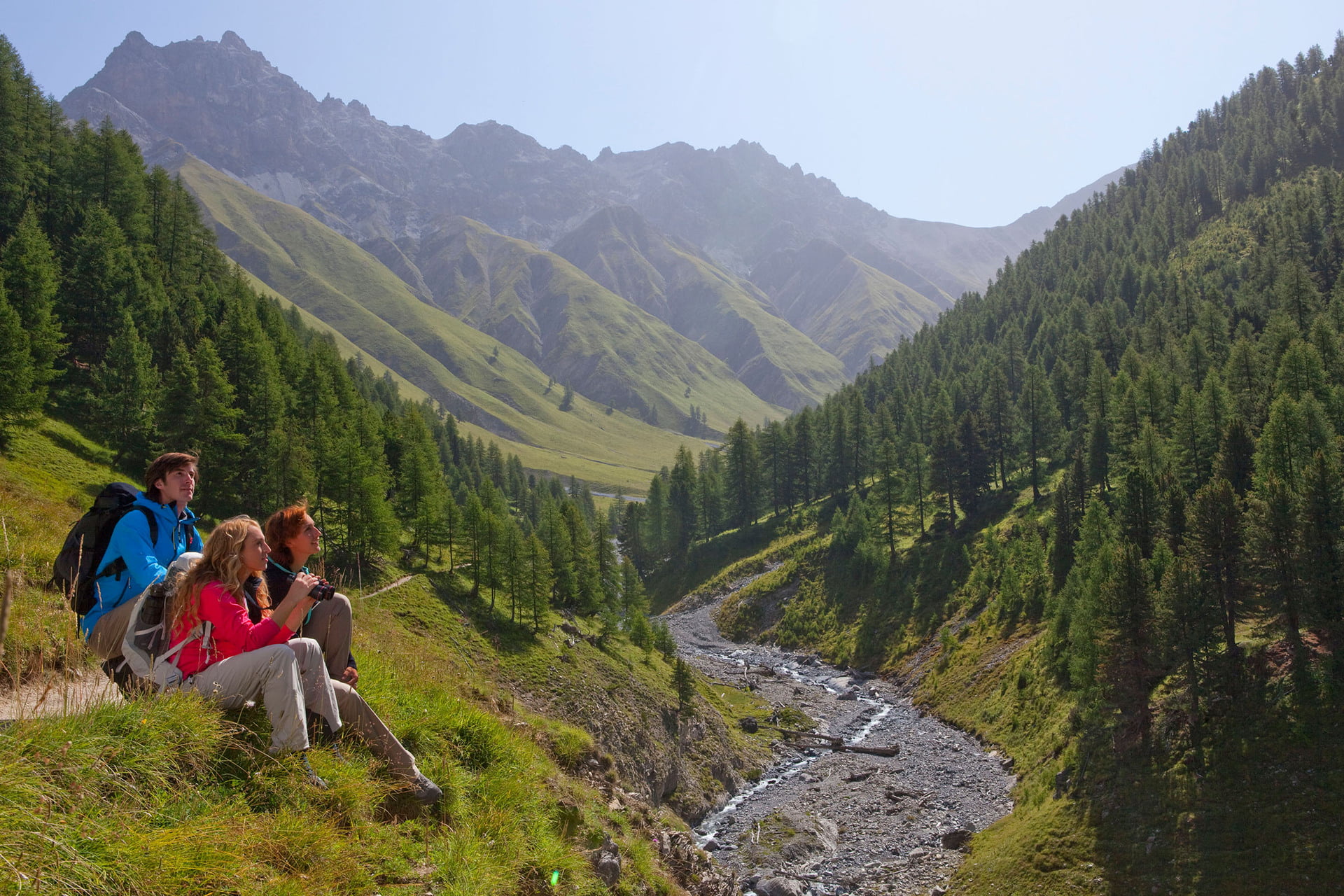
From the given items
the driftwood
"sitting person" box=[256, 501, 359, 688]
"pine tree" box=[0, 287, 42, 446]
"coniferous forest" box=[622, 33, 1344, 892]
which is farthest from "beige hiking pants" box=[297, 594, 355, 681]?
the driftwood

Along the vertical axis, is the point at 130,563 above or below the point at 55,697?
above

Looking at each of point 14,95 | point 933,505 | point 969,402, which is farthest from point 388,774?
point 969,402

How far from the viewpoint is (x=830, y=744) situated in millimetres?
53500

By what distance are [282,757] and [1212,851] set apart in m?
39.1

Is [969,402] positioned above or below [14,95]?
above

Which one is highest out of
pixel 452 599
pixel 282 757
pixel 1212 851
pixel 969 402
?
pixel 969 402

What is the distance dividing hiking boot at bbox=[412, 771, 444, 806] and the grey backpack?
10.6ft

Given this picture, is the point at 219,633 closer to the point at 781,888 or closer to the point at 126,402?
the point at 781,888

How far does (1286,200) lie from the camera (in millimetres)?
134250

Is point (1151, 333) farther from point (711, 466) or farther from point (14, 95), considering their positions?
point (14, 95)

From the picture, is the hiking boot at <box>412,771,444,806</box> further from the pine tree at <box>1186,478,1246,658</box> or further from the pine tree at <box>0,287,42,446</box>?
the pine tree at <box>1186,478,1246,658</box>

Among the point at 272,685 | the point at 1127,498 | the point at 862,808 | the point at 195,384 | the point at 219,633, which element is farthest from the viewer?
the point at 1127,498

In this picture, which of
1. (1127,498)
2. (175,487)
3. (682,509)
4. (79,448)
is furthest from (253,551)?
(682,509)

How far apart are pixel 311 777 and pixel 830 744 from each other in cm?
5150
